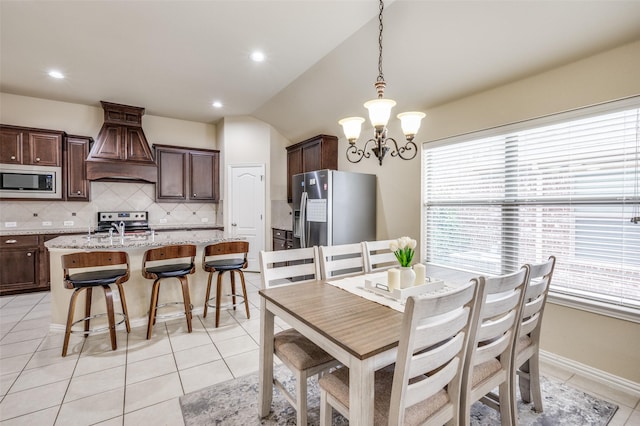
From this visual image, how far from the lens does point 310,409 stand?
1.94 m

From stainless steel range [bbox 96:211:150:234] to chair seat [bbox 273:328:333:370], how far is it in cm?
405

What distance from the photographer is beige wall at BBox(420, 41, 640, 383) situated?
210 centimetres

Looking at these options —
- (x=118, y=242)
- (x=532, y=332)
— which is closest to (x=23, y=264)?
(x=118, y=242)

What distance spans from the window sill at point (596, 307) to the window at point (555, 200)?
0.04 m

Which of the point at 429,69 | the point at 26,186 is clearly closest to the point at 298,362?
the point at 429,69

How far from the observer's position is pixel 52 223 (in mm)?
4641

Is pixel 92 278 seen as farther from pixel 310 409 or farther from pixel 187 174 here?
pixel 187 174

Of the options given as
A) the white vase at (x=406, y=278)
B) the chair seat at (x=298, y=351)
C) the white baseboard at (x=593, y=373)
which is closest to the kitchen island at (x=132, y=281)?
the chair seat at (x=298, y=351)

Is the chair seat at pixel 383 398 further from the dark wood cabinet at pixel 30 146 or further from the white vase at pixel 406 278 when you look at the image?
the dark wood cabinet at pixel 30 146

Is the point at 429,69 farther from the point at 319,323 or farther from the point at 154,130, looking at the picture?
the point at 154,130

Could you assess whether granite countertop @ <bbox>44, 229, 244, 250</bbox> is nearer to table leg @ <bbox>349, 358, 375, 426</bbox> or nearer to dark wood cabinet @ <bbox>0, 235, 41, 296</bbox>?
dark wood cabinet @ <bbox>0, 235, 41, 296</bbox>

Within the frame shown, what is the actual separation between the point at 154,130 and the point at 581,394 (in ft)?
21.3

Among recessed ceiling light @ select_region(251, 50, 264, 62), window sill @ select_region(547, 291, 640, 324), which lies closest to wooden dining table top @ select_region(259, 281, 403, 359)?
window sill @ select_region(547, 291, 640, 324)

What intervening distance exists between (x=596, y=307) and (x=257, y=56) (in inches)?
154
